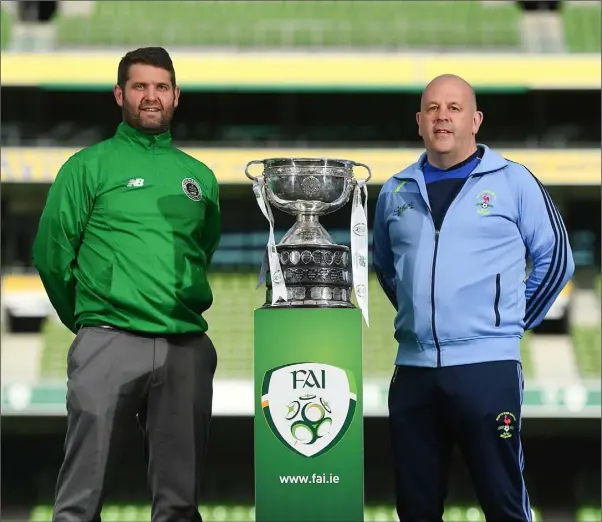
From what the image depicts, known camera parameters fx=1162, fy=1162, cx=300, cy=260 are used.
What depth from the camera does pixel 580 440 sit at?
15.2 m

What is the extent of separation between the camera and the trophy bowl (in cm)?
404

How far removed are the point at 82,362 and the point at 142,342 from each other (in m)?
0.20

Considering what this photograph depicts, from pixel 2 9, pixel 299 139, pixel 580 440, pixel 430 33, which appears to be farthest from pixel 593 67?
pixel 2 9

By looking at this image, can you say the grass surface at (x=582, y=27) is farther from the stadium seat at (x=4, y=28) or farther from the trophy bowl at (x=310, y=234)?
the trophy bowl at (x=310, y=234)

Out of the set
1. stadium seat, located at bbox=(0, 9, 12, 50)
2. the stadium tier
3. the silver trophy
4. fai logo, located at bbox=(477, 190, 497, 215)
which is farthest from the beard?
stadium seat, located at bbox=(0, 9, 12, 50)

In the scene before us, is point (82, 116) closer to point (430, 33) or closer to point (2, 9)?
point (2, 9)

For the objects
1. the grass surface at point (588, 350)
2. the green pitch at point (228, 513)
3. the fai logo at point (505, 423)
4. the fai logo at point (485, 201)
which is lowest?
the green pitch at point (228, 513)

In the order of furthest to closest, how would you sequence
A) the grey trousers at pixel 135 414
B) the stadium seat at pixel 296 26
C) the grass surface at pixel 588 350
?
the stadium seat at pixel 296 26
the grass surface at pixel 588 350
the grey trousers at pixel 135 414

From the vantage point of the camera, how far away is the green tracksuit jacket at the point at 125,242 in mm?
3826

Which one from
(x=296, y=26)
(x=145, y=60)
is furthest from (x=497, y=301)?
(x=296, y=26)

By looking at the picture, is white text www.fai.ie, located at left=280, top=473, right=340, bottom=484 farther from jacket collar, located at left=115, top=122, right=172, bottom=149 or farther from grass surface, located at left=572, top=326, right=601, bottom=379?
grass surface, located at left=572, top=326, right=601, bottom=379

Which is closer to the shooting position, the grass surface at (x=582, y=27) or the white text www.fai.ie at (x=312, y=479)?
the white text www.fai.ie at (x=312, y=479)

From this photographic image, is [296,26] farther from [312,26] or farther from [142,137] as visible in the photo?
[142,137]

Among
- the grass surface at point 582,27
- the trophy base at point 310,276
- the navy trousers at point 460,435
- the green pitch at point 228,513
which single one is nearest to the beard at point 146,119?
the trophy base at point 310,276
